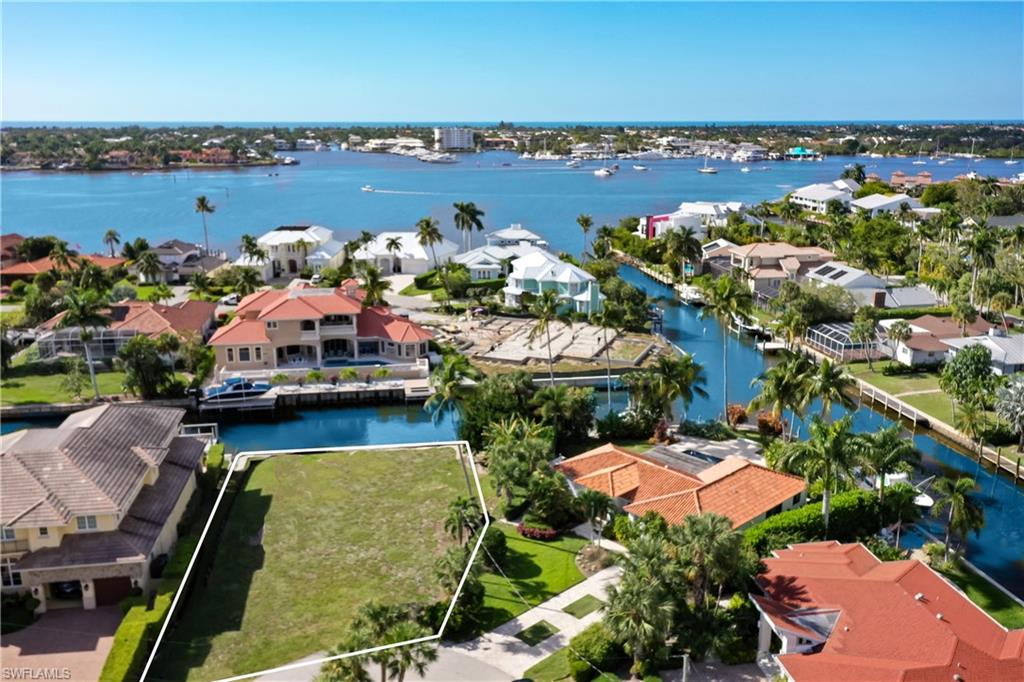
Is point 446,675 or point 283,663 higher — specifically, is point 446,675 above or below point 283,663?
below

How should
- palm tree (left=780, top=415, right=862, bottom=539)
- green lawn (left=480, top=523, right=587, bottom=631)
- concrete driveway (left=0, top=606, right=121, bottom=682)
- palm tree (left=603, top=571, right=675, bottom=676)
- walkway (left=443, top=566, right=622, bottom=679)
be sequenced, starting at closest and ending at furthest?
concrete driveway (left=0, top=606, right=121, bottom=682) < palm tree (left=603, top=571, right=675, bottom=676) < walkway (left=443, top=566, right=622, bottom=679) < green lawn (left=480, top=523, right=587, bottom=631) < palm tree (left=780, top=415, right=862, bottom=539)

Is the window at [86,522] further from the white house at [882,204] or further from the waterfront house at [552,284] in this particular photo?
the white house at [882,204]

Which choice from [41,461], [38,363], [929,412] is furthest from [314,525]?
[38,363]

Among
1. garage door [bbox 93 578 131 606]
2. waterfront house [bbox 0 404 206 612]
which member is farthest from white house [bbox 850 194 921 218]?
garage door [bbox 93 578 131 606]

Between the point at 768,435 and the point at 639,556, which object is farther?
the point at 768,435

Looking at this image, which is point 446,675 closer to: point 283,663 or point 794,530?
point 283,663

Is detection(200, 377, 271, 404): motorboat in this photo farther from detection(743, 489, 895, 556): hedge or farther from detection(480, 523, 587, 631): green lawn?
detection(743, 489, 895, 556): hedge

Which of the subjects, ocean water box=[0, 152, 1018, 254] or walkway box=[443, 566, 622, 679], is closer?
walkway box=[443, 566, 622, 679]

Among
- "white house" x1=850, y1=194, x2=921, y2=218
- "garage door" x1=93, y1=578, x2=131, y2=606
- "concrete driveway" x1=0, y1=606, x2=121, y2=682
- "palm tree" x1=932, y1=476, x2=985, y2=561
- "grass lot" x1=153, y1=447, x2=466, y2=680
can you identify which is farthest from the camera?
"white house" x1=850, y1=194, x2=921, y2=218
